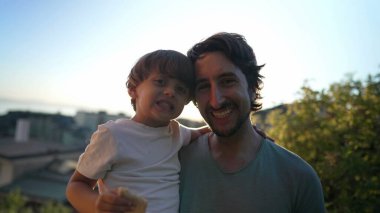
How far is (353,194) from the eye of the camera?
5.12 meters

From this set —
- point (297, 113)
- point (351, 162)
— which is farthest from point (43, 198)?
point (351, 162)

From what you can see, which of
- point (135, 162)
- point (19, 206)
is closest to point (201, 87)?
point (135, 162)

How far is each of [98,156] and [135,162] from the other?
0.67 ft

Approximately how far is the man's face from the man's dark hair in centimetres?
6

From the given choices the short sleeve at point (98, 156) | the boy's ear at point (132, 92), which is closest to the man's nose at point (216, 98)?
the boy's ear at point (132, 92)

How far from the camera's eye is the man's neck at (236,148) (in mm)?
2062

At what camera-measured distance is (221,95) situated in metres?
2.10

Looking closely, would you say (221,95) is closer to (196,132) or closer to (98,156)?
(196,132)

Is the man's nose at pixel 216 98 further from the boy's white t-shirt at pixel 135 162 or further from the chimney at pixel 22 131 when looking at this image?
the chimney at pixel 22 131

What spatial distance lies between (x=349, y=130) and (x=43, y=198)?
44.5ft

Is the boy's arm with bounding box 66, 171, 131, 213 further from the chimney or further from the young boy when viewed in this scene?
the chimney

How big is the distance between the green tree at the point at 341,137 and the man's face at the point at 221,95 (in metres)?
3.59

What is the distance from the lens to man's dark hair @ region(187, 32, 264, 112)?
2.23m

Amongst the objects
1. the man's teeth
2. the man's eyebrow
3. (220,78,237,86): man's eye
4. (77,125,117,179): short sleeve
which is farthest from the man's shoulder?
(77,125,117,179): short sleeve
